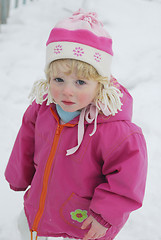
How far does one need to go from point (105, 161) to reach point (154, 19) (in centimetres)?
436

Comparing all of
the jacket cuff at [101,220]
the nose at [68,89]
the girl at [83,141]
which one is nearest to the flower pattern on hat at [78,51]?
the girl at [83,141]

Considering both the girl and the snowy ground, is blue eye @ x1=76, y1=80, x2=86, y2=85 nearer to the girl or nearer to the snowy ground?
the girl

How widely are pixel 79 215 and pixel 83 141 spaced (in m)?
0.34

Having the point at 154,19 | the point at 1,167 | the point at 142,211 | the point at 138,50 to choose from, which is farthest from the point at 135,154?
the point at 154,19

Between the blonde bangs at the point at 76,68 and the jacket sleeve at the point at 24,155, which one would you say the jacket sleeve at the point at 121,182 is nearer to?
the blonde bangs at the point at 76,68

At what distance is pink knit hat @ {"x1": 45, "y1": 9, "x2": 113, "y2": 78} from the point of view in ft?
3.09

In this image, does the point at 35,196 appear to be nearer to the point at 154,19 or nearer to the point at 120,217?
the point at 120,217

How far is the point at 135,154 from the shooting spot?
1023mm

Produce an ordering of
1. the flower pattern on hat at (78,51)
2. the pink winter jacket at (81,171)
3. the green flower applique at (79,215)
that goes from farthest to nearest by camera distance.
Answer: the green flower applique at (79,215)
the pink winter jacket at (81,171)
the flower pattern on hat at (78,51)

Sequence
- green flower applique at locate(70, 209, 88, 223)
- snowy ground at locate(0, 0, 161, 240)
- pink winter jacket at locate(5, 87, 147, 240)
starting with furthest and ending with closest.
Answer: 1. snowy ground at locate(0, 0, 161, 240)
2. green flower applique at locate(70, 209, 88, 223)
3. pink winter jacket at locate(5, 87, 147, 240)

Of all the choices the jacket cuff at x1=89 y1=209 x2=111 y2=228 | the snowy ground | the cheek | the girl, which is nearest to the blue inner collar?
the girl

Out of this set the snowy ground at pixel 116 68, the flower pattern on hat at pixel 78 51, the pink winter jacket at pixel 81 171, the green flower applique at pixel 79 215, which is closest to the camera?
the flower pattern on hat at pixel 78 51

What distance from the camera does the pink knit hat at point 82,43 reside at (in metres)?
0.94

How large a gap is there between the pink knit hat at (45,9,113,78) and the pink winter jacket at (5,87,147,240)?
8.2 inches
